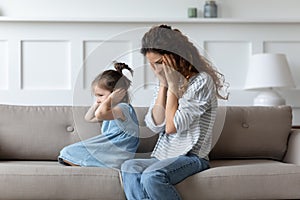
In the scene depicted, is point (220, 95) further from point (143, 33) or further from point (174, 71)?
point (143, 33)

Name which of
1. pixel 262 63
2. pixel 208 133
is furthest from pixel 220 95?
pixel 262 63

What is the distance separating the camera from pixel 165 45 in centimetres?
215

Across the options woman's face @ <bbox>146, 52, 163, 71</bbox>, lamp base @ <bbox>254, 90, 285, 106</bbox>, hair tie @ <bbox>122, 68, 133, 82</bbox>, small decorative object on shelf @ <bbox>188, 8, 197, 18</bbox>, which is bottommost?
lamp base @ <bbox>254, 90, 285, 106</bbox>

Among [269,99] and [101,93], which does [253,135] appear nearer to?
[269,99]

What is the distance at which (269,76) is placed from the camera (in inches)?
133

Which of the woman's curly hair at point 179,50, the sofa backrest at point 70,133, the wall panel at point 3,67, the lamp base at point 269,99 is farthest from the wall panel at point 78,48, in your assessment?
the woman's curly hair at point 179,50

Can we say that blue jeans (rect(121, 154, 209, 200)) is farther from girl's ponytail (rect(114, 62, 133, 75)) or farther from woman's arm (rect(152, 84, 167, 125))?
girl's ponytail (rect(114, 62, 133, 75))

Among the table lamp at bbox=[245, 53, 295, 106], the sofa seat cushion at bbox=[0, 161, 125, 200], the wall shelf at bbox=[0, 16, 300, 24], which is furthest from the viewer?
the wall shelf at bbox=[0, 16, 300, 24]

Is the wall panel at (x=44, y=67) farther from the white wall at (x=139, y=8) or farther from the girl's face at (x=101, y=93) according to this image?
the girl's face at (x=101, y=93)

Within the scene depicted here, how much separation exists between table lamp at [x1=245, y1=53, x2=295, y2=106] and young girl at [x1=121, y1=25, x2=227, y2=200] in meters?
1.09

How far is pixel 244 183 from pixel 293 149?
2.00ft

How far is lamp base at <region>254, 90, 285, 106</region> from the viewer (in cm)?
343

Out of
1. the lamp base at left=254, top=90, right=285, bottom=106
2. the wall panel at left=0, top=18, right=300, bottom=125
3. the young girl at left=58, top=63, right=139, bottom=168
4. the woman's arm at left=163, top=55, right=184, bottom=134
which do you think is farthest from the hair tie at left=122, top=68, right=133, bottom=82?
the lamp base at left=254, top=90, right=285, bottom=106

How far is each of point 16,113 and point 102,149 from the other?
0.71 metres
